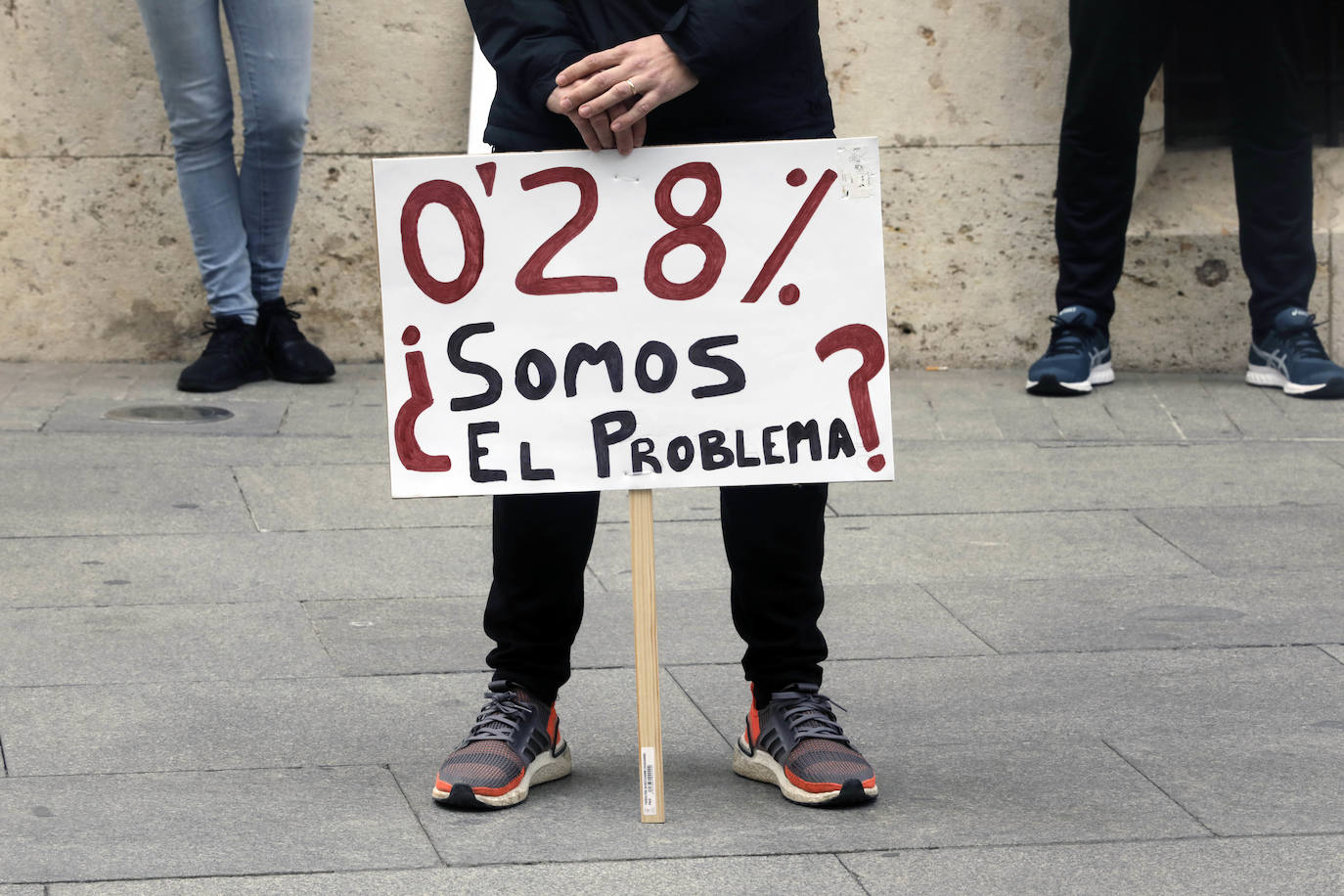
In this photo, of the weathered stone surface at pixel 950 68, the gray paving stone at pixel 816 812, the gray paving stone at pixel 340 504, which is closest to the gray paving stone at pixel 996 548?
the gray paving stone at pixel 340 504

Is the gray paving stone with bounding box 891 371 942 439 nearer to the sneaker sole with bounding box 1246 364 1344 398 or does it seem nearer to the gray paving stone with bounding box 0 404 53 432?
the sneaker sole with bounding box 1246 364 1344 398

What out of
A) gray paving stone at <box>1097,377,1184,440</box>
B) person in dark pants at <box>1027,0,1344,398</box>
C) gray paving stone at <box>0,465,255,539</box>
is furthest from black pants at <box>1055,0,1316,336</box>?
gray paving stone at <box>0,465,255,539</box>

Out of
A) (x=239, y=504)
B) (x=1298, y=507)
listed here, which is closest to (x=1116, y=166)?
(x=1298, y=507)

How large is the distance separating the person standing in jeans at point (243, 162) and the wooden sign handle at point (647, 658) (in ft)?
11.8

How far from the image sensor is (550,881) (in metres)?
2.62

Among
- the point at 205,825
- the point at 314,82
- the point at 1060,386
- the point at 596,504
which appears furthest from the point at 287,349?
the point at 205,825

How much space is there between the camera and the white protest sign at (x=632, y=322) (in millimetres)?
2863

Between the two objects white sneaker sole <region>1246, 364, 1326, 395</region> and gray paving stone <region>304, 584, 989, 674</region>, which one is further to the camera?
white sneaker sole <region>1246, 364, 1326, 395</region>

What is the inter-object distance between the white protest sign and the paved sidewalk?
0.54 m

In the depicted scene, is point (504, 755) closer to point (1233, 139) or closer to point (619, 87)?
point (619, 87)

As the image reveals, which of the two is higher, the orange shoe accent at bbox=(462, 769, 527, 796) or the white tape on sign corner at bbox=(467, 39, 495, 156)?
the white tape on sign corner at bbox=(467, 39, 495, 156)

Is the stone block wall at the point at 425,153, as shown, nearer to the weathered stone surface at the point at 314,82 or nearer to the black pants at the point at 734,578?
the weathered stone surface at the point at 314,82

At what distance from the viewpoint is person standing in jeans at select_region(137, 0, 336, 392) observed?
601 centimetres

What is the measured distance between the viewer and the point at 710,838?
2.79 meters
